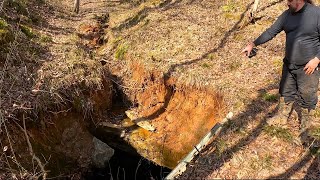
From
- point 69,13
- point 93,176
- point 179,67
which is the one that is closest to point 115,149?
point 93,176

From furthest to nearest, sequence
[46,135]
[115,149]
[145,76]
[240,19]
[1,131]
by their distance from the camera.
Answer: [240,19]
[145,76]
[115,149]
[46,135]
[1,131]

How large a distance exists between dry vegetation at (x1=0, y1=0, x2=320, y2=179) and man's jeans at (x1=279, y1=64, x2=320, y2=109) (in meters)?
0.76

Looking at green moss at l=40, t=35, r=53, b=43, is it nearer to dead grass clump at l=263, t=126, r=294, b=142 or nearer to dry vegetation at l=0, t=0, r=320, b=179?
dry vegetation at l=0, t=0, r=320, b=179

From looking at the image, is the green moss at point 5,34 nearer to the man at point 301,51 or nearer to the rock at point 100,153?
the rock at point 100,153

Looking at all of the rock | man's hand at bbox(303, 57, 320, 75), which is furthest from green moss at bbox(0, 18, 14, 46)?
man's hand at bbox(303, 57, 320, 75)

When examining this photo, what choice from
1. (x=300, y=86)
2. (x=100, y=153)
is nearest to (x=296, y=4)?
(x=300, y=86)

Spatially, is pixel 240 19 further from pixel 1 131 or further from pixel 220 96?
pixel 1 131

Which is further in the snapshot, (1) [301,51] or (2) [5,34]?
(2) [5,34]

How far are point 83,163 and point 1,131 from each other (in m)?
2.61

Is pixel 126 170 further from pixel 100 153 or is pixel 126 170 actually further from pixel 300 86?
pixel 300 86

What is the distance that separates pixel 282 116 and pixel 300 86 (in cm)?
110

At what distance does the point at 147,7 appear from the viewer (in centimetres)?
1447

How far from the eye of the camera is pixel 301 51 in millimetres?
5473

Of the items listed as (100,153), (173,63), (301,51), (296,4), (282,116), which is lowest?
(100,153)
